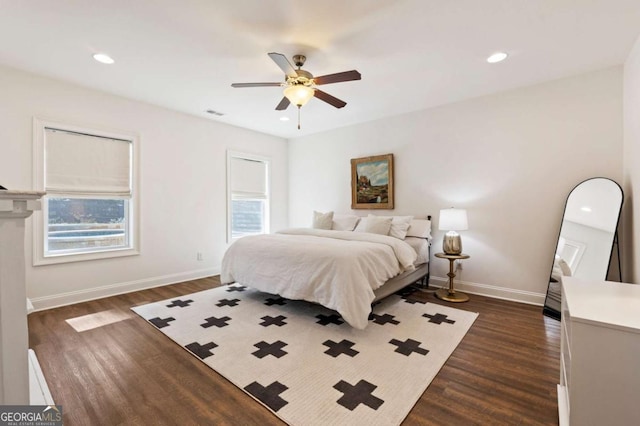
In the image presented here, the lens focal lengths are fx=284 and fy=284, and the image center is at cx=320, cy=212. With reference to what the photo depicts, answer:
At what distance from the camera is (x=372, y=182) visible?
16.0ft

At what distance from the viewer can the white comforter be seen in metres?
2.63

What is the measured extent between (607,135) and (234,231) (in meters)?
5.35

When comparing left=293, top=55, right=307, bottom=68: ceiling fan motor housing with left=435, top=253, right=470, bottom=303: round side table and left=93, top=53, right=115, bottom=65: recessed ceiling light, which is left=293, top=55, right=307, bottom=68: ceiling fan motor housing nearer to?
left=93, top=53, right=115, bottom=65: recessed ceiling light

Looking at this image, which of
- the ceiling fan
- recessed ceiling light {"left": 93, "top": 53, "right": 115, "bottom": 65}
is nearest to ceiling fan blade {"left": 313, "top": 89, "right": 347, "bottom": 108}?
the ceiling fan

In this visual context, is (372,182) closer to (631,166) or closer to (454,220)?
(454,220)

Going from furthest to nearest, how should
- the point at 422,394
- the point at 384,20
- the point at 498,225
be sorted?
1. the point at 498,225
2. the point at 384,20
3. the point at 422,394

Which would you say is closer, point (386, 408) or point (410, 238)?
point (386, 408)

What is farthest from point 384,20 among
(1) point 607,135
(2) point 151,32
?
(1) point 607,135

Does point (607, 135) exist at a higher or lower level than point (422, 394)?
higher

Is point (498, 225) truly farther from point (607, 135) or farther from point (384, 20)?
point (384, 20)

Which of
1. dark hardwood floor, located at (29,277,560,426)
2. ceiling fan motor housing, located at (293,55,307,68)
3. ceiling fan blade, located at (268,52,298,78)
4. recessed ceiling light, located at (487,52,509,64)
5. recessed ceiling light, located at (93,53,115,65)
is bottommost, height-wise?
dark hardwood floor, located at (29,277,560,426)

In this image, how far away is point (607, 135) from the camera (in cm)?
302

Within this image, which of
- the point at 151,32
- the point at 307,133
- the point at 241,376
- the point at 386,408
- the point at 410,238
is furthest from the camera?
the point at 307,133

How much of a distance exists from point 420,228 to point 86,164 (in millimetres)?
4523
